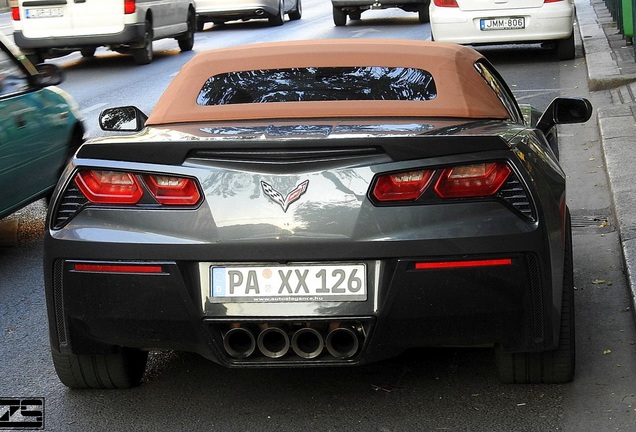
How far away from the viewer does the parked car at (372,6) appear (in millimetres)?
26875

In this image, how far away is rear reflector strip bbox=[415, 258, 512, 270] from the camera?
13.4 ft

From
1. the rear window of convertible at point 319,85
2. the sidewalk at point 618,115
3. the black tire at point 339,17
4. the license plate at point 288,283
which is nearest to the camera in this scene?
the license plate at point 288,283

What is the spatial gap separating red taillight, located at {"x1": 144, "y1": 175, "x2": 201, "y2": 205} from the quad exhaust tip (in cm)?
43

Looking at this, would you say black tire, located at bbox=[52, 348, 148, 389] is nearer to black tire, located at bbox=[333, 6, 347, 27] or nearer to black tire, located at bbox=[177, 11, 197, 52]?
black tire, located at bbox=[177, 11, 197, 52]

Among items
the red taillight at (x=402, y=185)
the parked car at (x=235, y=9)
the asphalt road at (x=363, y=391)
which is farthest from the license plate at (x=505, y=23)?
the red taillight at (x=402, y=185)

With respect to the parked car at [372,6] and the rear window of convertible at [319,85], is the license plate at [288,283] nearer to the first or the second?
the rear window of convertible at [319,85]

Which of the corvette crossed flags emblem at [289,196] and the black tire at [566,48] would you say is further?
the black tire at [566,48]

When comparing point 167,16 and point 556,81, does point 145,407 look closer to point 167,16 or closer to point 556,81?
point 556,81

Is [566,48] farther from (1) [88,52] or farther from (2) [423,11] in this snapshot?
(2) [423,11]

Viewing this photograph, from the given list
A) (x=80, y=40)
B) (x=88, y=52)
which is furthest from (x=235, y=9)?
(x=80, y=40)

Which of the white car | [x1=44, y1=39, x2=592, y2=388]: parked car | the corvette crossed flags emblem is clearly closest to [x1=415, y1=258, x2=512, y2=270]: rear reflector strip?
[x1=44, y1=39, x2=592, y2=388]: parked car

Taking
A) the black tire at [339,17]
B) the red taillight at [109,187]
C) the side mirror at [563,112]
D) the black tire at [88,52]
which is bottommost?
the black tire at [339,17]

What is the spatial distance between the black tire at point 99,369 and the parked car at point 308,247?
20cm

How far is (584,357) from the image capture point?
4961mm
